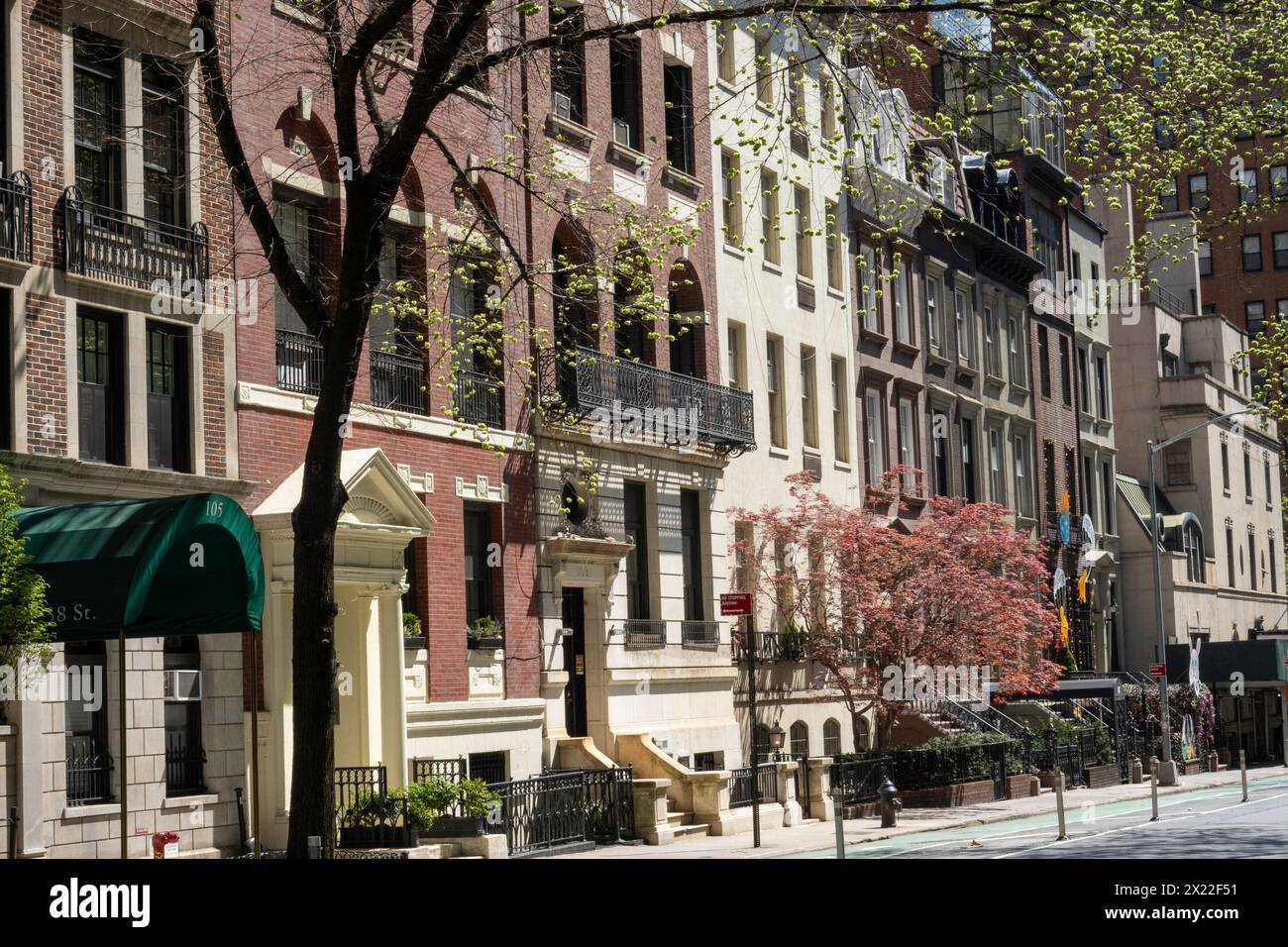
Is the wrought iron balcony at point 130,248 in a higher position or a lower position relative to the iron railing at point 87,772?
higher

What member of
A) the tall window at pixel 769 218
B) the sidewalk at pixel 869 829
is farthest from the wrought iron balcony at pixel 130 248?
the tall window at pixel 769 218

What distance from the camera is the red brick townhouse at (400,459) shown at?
22641mm

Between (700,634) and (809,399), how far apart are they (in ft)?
25.8

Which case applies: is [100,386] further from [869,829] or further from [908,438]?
[908,438]

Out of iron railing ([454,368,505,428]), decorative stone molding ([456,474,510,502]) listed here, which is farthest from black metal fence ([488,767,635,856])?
iron railing ([454,368,505,428])

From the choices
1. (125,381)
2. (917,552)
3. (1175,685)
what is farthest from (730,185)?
(1175,685)

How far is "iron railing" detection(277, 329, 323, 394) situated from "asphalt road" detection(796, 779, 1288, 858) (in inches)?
381

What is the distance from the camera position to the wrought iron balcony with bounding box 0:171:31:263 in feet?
62.5

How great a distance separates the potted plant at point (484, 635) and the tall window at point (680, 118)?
11.2 meters

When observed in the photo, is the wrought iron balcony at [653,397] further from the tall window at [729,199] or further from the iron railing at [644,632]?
the tall window at [729,199]

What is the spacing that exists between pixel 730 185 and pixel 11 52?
774 inches

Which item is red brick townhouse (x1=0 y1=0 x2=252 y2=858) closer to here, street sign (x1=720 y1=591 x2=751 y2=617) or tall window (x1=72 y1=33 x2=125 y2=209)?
tall window (x1=72 y1=33 x2=125 y2=209)

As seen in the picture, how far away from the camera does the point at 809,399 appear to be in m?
39.3
